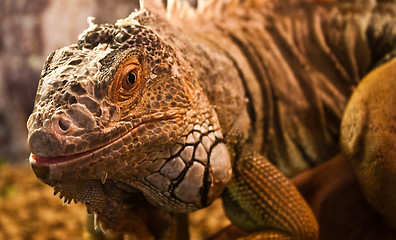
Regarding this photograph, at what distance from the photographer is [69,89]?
138cm

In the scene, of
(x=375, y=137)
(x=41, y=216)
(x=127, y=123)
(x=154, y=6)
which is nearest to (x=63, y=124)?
(x=127, y=123)

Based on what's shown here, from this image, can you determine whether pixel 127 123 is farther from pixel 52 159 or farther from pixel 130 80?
pixel 52 159

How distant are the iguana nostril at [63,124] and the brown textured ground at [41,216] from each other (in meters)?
1.95

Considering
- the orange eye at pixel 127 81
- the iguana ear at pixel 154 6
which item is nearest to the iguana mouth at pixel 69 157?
the orange eye at pixel 127 81

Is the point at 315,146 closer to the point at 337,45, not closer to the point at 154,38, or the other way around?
the point at 337,45

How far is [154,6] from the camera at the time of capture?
1.84m

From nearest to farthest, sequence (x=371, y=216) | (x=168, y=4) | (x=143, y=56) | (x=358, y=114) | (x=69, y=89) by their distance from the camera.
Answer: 1. (x=69, y=89)
2. (x=143, y=56)
3. (x=168, y=4)
4. (x=358, y=114)
5. (x=371, y=216)

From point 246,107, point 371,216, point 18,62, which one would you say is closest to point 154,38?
point 246,107

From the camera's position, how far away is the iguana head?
1.35 m

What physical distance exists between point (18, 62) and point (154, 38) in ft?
13.3

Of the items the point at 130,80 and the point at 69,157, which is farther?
the point at 130,80

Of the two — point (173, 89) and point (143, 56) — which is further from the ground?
point (143, 56)

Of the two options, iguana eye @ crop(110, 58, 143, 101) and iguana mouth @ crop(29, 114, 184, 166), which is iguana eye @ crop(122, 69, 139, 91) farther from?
iguana mouth @ crop(29, 114, 184, 166)

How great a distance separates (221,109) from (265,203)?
464 millimetres
